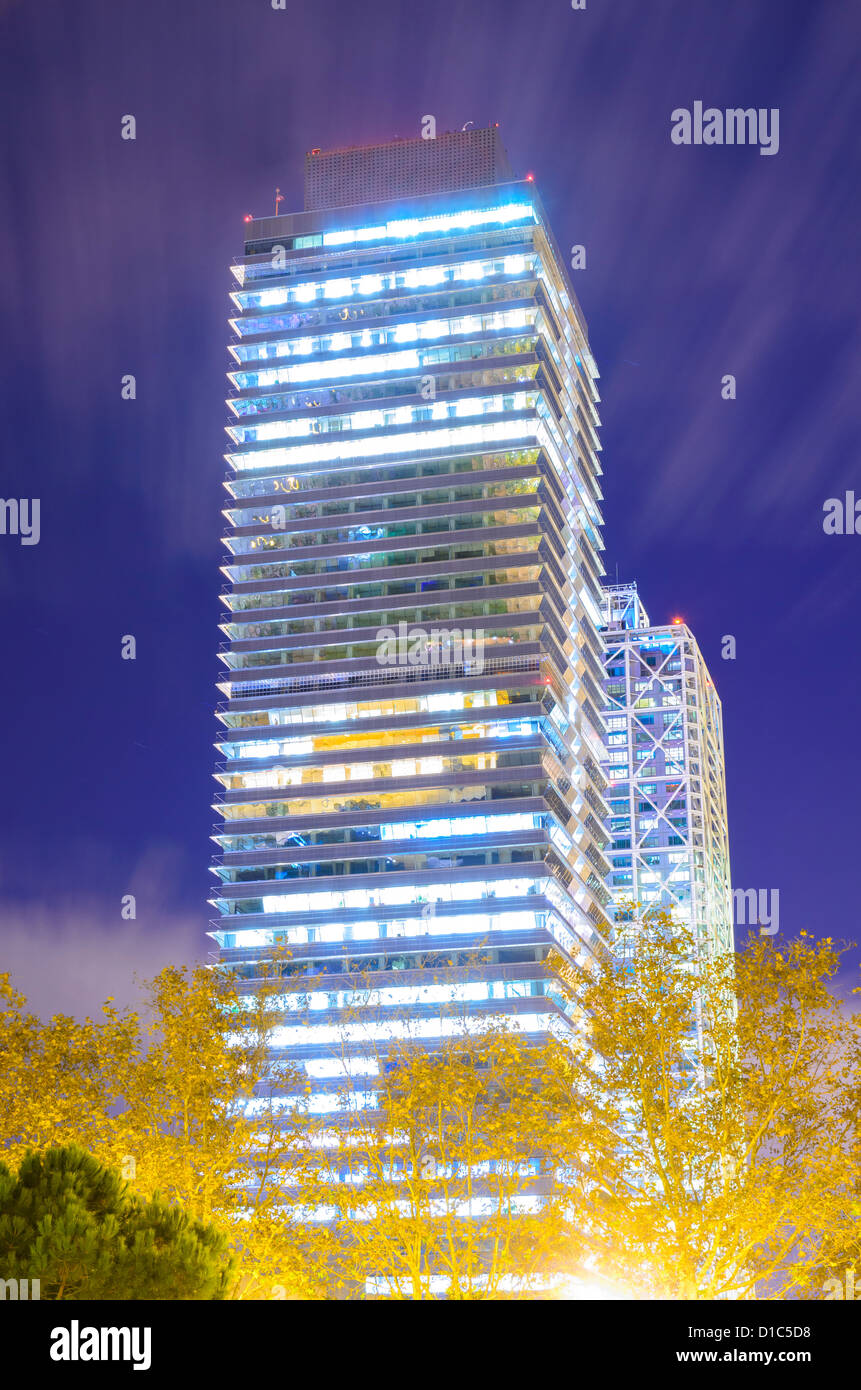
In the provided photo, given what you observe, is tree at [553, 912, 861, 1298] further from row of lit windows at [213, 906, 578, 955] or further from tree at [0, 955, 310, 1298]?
row of lit windows at [213, 906, 578, 955]

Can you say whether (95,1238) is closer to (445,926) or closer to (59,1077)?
(59,1077)

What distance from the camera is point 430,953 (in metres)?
190

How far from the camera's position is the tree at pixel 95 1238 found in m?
32.7

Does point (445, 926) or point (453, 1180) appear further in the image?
point (445, 926)

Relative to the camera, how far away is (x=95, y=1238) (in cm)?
3322

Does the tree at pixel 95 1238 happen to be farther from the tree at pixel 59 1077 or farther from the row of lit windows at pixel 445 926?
the row of lit windows at pixel 445 926

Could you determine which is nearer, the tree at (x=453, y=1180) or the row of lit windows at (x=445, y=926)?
the tree at (x=453, y=1180)

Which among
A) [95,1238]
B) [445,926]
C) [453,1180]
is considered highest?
[445,926]

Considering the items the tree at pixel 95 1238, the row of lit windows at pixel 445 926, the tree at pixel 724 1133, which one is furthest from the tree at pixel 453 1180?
the row of lit windows at pixel 445 926

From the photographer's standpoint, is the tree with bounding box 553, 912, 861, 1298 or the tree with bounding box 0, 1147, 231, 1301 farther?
the tree with bounding box 553, 912, 861, 1298

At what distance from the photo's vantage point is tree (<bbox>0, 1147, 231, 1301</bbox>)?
32656 millimetres

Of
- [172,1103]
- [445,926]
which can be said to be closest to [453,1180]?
[172,1103]

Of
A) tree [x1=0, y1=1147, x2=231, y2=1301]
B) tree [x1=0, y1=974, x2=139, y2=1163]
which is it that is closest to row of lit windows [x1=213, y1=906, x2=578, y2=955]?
tree [x1=0, y1=974, x2=139, y2=1163]
